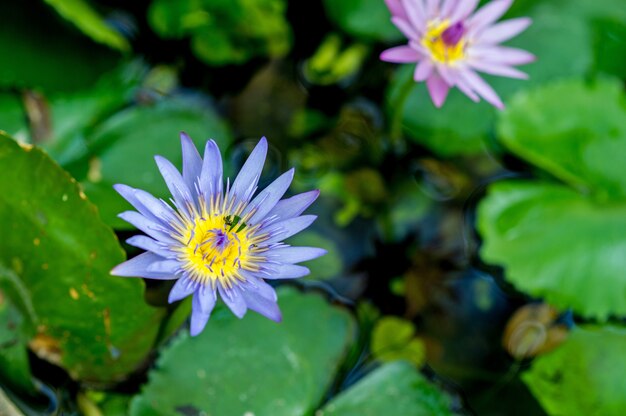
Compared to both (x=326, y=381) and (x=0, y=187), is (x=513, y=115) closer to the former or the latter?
(x=326, y=381)

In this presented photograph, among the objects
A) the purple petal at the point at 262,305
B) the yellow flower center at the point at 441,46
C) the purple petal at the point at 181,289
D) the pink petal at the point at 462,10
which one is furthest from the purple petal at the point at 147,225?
the pink petal at the point at 462,10

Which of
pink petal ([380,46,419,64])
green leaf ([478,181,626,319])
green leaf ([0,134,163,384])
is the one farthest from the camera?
green leaf ([478,181,626,319])

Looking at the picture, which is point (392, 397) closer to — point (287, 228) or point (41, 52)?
point (287, 228)

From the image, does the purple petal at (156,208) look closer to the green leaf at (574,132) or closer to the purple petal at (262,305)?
the purple petal at (262,305)

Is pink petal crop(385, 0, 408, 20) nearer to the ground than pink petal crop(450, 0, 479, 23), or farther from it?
farther from it

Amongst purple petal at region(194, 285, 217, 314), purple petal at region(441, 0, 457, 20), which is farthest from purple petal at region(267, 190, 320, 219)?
purple petal at region(441, 0, 457, 20)

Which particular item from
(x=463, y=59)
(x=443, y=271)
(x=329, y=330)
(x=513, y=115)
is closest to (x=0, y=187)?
(x=329, y=330)

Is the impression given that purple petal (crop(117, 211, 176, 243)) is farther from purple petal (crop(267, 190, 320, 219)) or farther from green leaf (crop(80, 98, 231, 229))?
green leaf (crop(80, 98, 231, 229))

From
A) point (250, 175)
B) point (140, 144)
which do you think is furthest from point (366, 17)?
point (250, 175)
